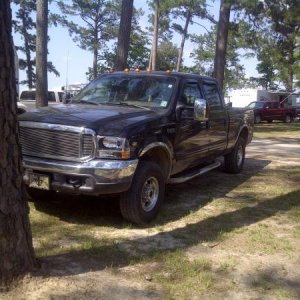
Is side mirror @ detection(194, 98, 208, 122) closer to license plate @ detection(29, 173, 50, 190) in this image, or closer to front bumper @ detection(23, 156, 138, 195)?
front bumper @ detection(23, 156, 138, 195)

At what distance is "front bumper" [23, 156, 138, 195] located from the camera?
16.4ft

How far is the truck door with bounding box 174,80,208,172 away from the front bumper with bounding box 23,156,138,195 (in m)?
1.32

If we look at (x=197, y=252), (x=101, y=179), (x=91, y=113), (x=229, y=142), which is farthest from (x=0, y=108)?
(x=229, y=142)

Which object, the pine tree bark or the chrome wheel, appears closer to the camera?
the chrome wheel

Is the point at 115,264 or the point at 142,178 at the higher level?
the point at 142,178

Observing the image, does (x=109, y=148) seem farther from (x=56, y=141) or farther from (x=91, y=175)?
(x=56, y=141)

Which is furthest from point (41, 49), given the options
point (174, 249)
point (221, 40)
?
point (174, 249)

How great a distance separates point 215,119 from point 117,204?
2.25 metres

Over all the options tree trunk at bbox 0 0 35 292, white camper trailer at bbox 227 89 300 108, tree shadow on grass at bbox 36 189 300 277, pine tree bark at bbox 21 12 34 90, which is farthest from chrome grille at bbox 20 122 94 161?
pine tree bark at bbox 21 12 34 90

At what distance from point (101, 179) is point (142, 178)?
55cm

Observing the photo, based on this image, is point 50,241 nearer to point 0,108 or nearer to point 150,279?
point 150,279

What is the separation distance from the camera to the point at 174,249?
4836 mm

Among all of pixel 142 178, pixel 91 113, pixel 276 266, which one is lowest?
pixel 276 266

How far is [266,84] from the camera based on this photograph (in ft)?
209
